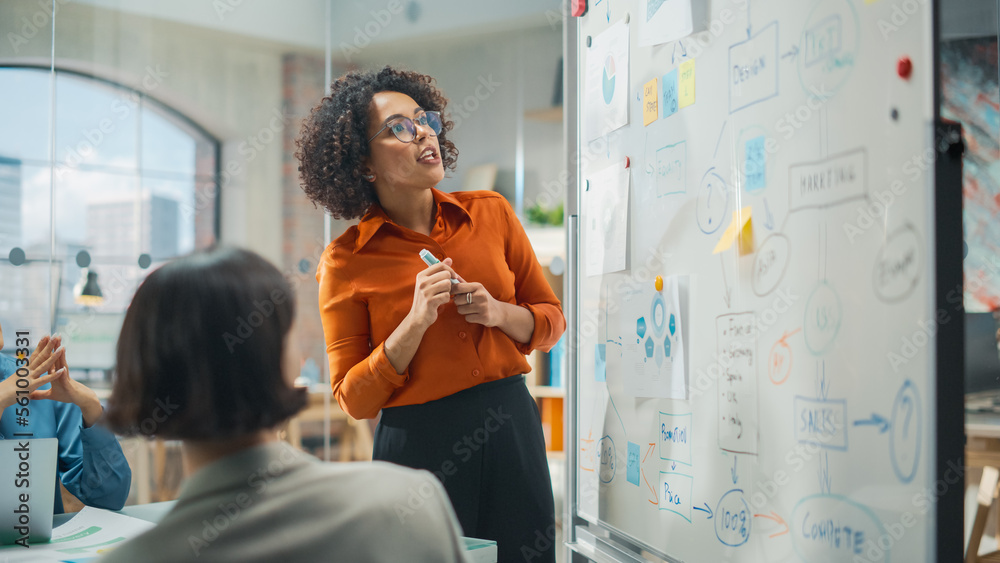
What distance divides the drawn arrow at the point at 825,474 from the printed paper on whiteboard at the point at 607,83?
814 millimetres

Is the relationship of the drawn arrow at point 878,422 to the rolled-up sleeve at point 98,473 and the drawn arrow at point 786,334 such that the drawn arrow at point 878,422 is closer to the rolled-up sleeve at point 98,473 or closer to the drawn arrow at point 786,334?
the drawn arrow at point 786,334

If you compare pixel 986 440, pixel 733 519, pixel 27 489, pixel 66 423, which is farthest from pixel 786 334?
pixel 66 423

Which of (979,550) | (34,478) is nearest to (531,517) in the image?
(34,478)

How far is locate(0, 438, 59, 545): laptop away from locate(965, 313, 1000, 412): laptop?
6.17 feet

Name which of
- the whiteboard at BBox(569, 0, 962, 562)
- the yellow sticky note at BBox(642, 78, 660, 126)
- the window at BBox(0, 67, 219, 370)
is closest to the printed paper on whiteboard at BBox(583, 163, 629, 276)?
the whiteboard at BBox(569, 0, 962, 562)

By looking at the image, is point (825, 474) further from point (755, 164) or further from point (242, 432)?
Answer: point (242, 432)

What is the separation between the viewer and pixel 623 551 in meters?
1.51

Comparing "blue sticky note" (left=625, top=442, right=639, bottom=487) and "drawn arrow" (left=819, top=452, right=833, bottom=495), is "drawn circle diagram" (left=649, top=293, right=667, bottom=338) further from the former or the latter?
"drawn arrow" (left=819, top=452, right=833, bottom=495)

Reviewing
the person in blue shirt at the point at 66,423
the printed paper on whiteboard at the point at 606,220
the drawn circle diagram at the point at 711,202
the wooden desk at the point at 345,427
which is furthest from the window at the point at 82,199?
the drawn circle diagram at the point at 711,202

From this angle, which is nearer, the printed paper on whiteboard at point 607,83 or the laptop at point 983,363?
the printed paper on whiteboard at point 607,83

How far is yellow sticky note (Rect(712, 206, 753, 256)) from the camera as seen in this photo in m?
1.14

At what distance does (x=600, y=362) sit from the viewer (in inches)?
65.1

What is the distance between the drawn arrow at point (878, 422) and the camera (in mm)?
889

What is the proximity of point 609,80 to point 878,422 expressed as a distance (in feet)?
3.18
